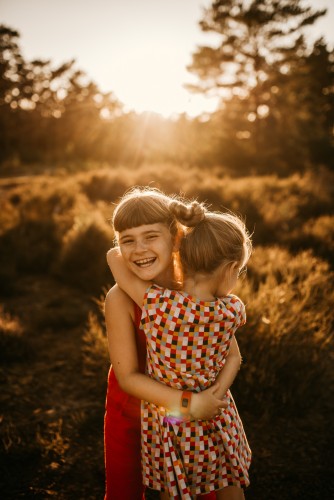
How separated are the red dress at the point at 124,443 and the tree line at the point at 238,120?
18.5 meters

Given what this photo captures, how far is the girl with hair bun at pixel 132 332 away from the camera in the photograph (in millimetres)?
1675

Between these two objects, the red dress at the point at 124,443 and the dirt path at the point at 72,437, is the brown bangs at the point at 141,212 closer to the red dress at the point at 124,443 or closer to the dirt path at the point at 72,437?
the red dress at the point at 124,443

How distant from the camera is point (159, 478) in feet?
5.39

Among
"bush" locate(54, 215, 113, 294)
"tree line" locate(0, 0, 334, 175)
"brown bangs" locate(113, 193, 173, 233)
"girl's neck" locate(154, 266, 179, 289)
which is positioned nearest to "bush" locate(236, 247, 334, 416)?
"girl's neck" locate(154, 266, 179, 289)

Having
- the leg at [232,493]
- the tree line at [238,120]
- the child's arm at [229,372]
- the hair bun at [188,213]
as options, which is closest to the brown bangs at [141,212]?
the hair bun at [188,213]

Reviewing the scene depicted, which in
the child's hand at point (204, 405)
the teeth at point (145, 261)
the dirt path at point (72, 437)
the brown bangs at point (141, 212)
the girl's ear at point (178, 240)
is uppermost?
the brown bangs at point (141, 212)

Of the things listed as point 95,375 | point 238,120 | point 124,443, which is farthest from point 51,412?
point 238,120

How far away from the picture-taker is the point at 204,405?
1549mm

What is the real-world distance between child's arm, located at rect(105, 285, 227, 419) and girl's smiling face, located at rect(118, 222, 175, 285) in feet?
0.47

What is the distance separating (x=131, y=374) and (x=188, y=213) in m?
0.73

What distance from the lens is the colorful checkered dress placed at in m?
1.58

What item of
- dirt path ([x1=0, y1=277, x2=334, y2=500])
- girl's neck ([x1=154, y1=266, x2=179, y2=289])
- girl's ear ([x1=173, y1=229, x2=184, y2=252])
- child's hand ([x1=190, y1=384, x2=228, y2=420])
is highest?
girl's ear ([x1=173, y1=229, x2=184, y2=252])

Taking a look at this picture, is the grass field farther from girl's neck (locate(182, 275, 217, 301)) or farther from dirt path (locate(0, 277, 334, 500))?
girl's neck (locate(182, 275, 217, 301))

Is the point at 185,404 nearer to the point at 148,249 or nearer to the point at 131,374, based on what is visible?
the point at 131,374
